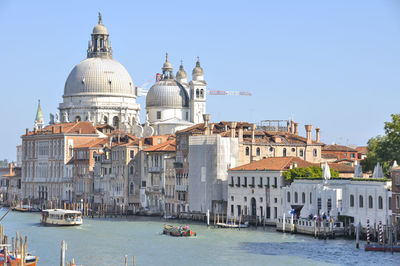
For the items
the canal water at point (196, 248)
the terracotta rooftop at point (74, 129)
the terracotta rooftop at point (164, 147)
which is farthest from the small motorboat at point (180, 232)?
the terracotta rooftop at point (74, 129)

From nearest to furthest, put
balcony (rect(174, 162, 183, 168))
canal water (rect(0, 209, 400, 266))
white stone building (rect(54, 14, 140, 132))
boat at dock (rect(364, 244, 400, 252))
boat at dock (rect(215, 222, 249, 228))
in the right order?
canal water (rect(0, 209, 400, 266)) < boat at dock (rect(364, 244, 400, 252)) < boat at dock (rect(215, 222, 249, 228)) < balcony (rect(174, 162, 183, 168)) < white stone building (rect(54, 14, 140, 132))

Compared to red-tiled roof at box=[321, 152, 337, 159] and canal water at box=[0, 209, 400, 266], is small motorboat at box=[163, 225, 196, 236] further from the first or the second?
red-tiled roof at box=[321, 152, 337, 159]

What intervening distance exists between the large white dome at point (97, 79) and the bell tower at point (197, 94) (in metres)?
8.01

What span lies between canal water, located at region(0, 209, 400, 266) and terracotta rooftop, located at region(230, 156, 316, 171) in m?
3.61

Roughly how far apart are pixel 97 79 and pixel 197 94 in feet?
32.0

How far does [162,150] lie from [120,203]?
7.07m

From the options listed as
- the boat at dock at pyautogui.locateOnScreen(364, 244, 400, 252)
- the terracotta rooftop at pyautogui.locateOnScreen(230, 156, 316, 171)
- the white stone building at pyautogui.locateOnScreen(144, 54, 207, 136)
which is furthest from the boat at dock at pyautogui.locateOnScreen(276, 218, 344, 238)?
the white stone building at pyautogui.locateOnScreen(144, 54, 207, 136)

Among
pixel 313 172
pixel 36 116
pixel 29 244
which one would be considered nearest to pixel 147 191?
pixel 313 172

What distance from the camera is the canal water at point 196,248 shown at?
38500 millimetres

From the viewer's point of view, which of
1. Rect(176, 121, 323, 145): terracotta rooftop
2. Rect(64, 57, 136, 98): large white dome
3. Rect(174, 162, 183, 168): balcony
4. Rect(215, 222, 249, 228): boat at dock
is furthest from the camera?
Rect(64, 57, 136, 98): large white dome

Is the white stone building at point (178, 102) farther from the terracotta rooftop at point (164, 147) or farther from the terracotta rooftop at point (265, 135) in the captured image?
the terracotta rooftop at point (265, 135)

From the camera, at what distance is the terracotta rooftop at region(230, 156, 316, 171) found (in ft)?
177

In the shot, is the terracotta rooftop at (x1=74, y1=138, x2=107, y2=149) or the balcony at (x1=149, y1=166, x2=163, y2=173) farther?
the terracotta rooftop at (x1=74, y1=138, x2=107, y2=149)

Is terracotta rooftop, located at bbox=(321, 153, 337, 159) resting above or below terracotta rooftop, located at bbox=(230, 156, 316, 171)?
above
